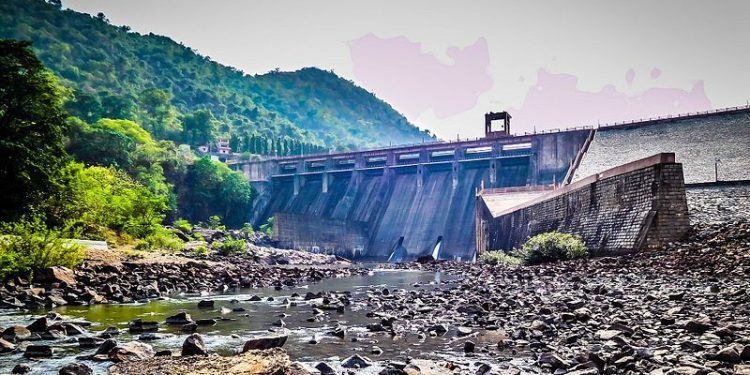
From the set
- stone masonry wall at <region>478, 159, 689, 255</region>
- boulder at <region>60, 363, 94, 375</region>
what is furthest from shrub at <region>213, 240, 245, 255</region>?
boulder at <region>60, 363, 94, 375</region>

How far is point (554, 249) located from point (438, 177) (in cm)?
3669

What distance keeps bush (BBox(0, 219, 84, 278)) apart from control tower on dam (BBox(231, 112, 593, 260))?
116 feet

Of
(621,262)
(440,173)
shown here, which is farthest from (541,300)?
(440,173)

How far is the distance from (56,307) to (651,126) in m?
46.6

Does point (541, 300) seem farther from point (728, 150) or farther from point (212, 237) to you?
point (212, 237)

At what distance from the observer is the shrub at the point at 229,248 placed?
32588 millimetres

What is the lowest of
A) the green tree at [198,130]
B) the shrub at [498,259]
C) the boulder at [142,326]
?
the shrub at [498,259]

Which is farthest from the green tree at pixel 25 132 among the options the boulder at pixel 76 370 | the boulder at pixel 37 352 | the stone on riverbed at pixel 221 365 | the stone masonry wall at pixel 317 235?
the stone masonry wall at pixel 317 235

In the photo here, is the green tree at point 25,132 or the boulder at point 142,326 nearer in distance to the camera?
the boulder at point 142,326

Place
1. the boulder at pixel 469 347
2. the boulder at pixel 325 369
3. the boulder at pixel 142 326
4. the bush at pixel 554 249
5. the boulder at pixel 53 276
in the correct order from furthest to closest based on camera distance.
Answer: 1. the bush at pixel 554 249
2. the boulder at pixel 53 276
3. the boulder at pixel 142 326
4. the boulder at pixel 469 347
5. the boulder at pixel 325 369

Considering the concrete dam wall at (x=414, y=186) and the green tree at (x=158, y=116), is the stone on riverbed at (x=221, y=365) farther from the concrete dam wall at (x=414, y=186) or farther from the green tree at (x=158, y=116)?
the green tree at (x=158, y=116)

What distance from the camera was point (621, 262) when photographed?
1622 cm

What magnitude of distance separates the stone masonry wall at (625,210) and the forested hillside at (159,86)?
217ft

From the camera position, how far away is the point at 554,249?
22.4 metres
